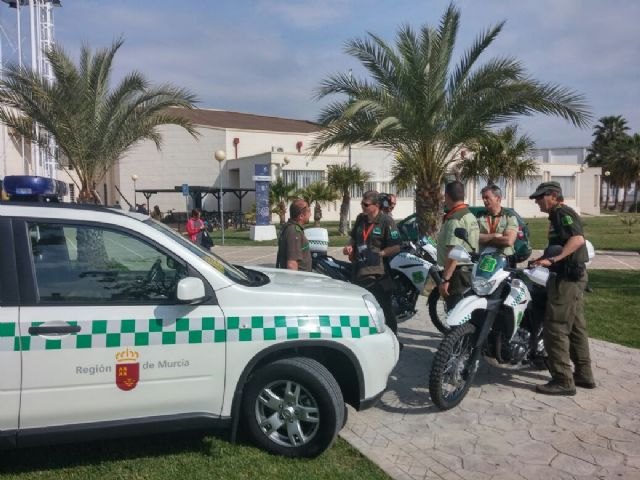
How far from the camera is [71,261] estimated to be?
3363 millimetres

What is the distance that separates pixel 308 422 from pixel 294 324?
669mm

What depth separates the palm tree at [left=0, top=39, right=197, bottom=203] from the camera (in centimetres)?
1207

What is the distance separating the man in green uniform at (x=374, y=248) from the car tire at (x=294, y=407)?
7.66 ft

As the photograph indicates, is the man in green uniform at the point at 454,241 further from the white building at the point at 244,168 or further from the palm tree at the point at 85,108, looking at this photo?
the white building at the point at 244,168

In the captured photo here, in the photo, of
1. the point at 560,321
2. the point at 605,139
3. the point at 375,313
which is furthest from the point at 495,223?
the point at 605,139

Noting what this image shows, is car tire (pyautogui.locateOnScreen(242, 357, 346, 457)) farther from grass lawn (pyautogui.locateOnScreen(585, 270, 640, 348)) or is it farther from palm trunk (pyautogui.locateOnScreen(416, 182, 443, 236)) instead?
palm trunk (pyautogui.locateOnScreen(416, 182, 443, 236))

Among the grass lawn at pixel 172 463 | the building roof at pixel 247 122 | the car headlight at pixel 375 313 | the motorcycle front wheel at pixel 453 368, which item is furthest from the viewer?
Result: the building roof at pixel 247 122

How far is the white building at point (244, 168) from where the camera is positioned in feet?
121

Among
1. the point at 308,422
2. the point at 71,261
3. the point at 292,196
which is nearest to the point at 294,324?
the point at 308,422

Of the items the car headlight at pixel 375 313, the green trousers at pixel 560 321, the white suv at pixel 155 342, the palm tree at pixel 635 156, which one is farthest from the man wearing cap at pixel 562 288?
the palm tree at pixel 635 156

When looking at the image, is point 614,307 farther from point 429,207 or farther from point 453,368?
point 453,368

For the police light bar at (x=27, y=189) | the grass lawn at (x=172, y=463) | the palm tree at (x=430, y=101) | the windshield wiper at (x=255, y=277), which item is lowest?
the grass lawn at (x=172, y=463)

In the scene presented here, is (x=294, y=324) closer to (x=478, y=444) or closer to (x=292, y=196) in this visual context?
(x=478, y=444)

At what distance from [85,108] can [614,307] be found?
438 inches
